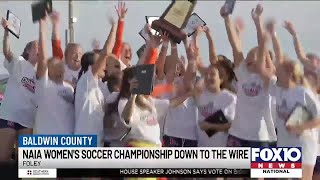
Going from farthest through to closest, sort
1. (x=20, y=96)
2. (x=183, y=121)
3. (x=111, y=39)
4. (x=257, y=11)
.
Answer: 1. (x=20, y=96)
2. (x=183, y=121)
3. (x=111, y=39)
4. (x=257, y=11)

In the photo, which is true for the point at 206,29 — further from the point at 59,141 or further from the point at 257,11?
the point at 59,141

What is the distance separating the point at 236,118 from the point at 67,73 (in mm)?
1094

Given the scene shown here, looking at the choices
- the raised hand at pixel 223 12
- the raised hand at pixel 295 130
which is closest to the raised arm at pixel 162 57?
the raised hand at pixel 223 12

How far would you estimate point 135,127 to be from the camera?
4109 millimetres

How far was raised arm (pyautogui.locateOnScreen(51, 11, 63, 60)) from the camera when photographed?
3.95m

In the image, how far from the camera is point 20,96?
14.0 ft

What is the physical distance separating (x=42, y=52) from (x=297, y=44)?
1.54 m

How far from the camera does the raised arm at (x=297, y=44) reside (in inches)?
151

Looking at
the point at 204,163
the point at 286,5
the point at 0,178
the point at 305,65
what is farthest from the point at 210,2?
the point at 0,178

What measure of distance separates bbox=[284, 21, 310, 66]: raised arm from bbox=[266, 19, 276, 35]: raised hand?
0.07m

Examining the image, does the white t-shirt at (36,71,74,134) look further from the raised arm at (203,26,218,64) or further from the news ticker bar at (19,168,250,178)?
the raised arm at (203,26,218,64)

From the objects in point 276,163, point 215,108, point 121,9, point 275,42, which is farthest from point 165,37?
point 276,163

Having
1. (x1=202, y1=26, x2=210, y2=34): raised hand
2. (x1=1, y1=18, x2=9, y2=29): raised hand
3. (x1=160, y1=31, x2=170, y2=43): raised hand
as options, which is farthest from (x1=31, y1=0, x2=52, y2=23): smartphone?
(x1=202, y1=26, x2=210, y2=34): raised hand

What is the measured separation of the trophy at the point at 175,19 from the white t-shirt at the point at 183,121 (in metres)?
0.42
